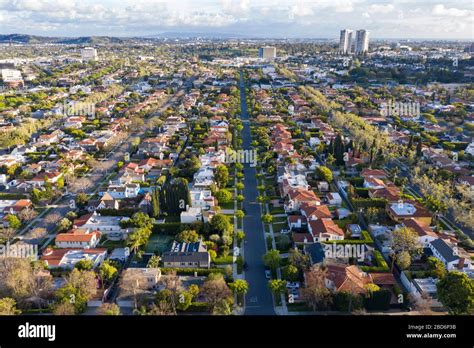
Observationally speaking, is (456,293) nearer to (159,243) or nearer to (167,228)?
(159,243)

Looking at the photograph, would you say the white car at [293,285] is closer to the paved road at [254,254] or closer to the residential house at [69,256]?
the paved road at [254,254]

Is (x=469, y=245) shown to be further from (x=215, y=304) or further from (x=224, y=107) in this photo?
(x=224, y=107)

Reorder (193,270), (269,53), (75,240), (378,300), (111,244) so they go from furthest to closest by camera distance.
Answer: (269,53) < (111,244) < (75,240) < (193,270) < (378,300)

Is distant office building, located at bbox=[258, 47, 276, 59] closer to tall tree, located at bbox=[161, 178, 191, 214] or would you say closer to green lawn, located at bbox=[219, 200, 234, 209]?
green lawn, located at bbox=[219, 200, 234, 209]

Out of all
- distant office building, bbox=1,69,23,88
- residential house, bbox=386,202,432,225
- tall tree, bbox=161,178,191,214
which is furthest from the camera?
distant office building, bbox=1,69,23,88

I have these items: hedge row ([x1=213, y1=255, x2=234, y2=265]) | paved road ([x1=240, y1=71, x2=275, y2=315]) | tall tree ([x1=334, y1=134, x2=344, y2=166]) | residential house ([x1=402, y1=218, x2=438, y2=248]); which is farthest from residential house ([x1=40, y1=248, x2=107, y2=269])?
tall tree ([x1=334, y1=134, x2=344, y2=166])

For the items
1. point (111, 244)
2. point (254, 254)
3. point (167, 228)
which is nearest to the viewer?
point (254, 254)

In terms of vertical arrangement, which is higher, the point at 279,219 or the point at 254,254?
the point at 279,219

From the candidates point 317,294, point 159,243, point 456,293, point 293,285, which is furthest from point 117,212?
point 456,293
